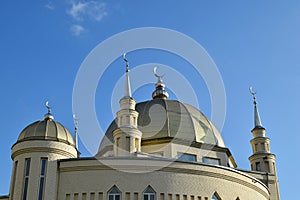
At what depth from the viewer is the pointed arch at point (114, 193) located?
2508cm

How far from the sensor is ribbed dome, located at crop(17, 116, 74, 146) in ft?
87.6

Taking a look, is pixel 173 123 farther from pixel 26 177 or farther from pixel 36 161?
pixel 26 177

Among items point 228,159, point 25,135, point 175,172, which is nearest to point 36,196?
point 25,135

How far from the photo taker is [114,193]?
25172mm

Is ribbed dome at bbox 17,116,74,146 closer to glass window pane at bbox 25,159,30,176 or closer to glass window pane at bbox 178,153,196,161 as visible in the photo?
glass window pane at bbox 25,159,30,176

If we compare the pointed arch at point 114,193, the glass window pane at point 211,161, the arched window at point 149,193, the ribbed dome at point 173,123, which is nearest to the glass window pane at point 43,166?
the pointed arch at point 114,193

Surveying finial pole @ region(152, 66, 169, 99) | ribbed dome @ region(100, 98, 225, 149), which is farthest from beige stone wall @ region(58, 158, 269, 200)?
finial pole @ region(152, 66, 169, 99)

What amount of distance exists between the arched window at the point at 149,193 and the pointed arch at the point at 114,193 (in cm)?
144

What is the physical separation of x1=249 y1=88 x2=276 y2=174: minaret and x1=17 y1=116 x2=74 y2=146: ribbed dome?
56.9 ft

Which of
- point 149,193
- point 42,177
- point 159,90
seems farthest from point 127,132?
point 159,90

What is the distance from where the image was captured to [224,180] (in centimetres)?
2786

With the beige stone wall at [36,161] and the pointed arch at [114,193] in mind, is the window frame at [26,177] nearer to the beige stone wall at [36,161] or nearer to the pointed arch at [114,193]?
the beige stone wall at [36,161]

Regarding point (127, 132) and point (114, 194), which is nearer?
point (114, 194)

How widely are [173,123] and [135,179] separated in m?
10.3
